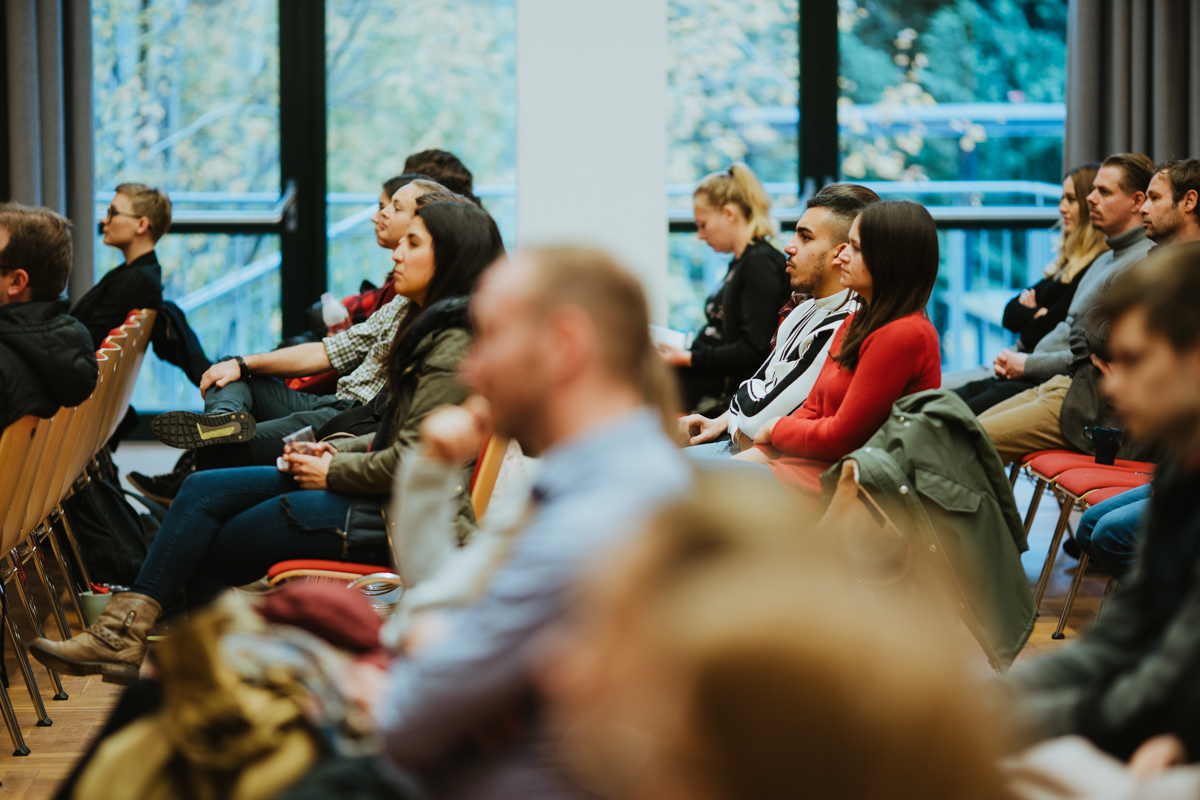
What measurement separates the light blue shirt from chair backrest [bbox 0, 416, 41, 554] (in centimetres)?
173

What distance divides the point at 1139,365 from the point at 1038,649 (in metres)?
2.09

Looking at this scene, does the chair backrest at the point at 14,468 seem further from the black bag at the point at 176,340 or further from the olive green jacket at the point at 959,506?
the olive green jacket at the point at 959,506

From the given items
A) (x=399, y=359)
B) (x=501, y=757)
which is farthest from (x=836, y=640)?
(x=399, y=359)

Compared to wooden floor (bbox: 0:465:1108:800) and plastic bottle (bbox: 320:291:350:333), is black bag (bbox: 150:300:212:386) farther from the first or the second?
wooden floor (bbox: 0:465:1108:800)

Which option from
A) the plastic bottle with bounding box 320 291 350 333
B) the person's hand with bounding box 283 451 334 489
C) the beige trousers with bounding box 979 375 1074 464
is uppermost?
the plastic bottle with bounding box 320 291 350 333

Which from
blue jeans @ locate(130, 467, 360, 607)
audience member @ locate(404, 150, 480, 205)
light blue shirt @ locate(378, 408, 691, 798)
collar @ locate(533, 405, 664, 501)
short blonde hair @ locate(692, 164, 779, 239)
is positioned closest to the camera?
light blue shirt @ locate(378, 408, 691, 798)

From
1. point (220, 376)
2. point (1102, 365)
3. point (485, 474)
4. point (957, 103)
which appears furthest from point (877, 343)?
point (957, 103)

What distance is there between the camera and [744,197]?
13.4 feet

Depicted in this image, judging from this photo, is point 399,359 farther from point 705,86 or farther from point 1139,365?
point 705,86

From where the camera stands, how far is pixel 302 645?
123 centimetres

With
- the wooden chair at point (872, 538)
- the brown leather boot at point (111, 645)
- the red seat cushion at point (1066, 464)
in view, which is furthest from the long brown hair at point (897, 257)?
the brown leather boot at point (111, 645)

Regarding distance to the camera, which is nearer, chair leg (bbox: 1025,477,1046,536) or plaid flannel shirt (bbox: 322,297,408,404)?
plaid flannel shirt (bbox: 322,297,408,404)

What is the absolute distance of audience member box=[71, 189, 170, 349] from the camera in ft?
12.6

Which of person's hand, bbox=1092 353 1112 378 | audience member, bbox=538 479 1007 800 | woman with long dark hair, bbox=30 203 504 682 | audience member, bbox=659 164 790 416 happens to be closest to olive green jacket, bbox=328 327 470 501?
woman with long dark hair, bbox=30 203 504 682
